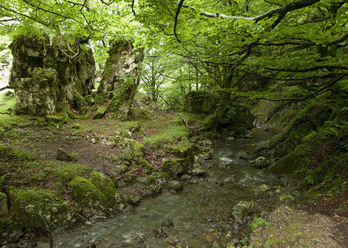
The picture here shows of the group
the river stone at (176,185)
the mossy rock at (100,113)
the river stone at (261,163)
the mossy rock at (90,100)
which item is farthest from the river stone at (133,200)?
the mossy rock at (90,100)

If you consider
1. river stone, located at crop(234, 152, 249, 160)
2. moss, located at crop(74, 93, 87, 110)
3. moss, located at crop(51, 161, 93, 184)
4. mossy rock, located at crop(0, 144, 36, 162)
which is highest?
moss, located at crop(74, 93, 87, 110)

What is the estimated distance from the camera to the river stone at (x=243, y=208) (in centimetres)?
535

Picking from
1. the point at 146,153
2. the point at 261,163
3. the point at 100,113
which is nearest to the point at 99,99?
the point at 100,113

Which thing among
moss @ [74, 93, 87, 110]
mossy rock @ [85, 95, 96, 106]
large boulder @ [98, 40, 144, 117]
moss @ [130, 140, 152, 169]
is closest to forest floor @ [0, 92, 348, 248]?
moss @ [130, 140, 152, 169]

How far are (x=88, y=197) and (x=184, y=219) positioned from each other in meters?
3.08

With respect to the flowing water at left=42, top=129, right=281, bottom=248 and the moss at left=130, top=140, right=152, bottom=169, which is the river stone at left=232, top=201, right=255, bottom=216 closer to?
the flowing water at left=42, top=129, right=281, bottom=248

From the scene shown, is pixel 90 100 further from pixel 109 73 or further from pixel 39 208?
pixel 39 208

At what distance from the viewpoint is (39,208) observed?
454 centimetres

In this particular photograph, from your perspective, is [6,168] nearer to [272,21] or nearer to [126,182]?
[126,182]

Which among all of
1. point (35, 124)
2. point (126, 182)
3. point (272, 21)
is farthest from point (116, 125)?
point (272, 21)

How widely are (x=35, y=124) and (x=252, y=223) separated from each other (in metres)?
10.7

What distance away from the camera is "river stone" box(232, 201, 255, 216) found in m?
5.35

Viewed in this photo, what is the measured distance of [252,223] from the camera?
4578mm

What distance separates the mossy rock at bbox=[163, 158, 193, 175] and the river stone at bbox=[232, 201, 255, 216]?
3.14m
